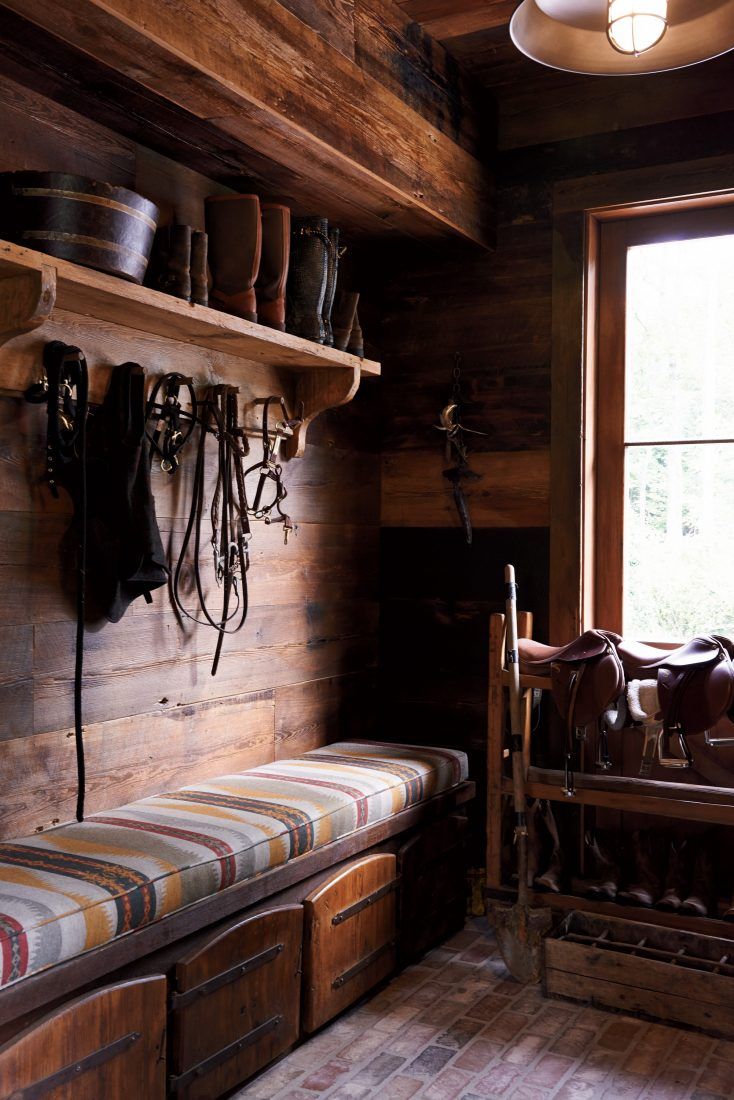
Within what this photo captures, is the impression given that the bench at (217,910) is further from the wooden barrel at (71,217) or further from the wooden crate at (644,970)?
the wooden barrel at (71,217)

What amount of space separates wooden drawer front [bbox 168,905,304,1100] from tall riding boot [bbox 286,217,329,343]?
1.64m

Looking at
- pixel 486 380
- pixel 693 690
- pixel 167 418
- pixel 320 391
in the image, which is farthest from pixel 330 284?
pixel 693 690

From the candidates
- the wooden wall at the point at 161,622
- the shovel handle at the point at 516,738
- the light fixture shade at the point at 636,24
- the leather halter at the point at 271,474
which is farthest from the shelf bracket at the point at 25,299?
the shovel handle at the point at 516,738

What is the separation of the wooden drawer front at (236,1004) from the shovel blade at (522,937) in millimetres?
765

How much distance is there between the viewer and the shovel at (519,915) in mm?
2971

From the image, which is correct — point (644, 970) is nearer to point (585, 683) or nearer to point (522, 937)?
point (522, 937)

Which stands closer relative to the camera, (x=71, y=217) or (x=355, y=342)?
(x=71, y=217)

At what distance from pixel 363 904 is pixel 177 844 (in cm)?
70

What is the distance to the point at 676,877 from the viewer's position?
311cm

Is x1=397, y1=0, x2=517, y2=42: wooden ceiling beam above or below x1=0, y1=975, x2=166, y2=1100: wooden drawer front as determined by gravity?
above

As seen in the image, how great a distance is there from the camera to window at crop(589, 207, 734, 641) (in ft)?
11.1

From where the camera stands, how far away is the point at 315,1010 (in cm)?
254

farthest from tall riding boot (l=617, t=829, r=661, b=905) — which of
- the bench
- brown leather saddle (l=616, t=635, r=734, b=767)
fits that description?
the bench

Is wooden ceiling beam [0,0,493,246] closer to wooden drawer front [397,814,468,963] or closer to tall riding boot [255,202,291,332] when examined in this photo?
tall riding boot [255,202,291,332]
